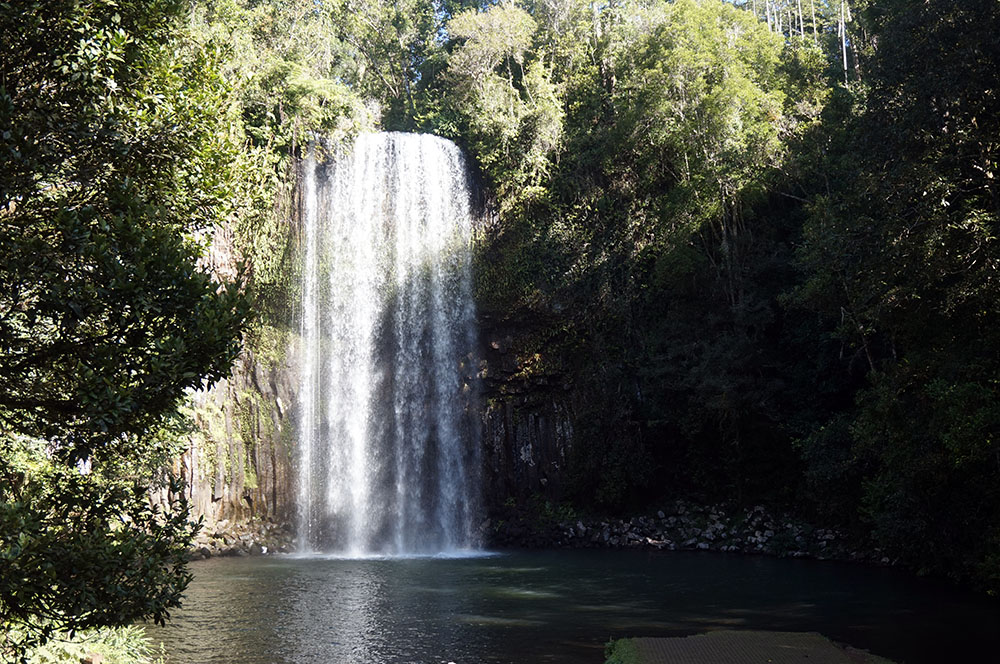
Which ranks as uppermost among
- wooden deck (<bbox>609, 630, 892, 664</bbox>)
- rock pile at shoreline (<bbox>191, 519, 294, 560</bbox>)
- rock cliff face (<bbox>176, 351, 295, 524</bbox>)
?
rock cliff face (<bbox>176, 351, 295, 524</bbox>)

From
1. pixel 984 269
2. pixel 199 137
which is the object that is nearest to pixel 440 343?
pixel 984 269

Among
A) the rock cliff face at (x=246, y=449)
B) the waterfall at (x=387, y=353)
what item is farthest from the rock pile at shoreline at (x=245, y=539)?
the waterfall at (x=387, y=353)

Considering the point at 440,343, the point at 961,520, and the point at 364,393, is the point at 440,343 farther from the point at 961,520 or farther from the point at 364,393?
→ the point at 961,520

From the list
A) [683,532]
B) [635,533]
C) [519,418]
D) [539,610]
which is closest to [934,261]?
[539,610]

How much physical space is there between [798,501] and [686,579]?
21.6 feet

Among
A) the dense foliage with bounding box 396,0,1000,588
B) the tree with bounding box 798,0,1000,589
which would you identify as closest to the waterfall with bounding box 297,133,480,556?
the dense foliage with bounding box 396,0,1000,588

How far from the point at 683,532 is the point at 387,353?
986 cm

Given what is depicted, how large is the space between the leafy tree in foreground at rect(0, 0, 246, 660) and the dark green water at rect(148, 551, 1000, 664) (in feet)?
16.8

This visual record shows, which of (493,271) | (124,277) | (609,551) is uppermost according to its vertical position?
(493,271)

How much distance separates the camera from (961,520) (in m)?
14.1

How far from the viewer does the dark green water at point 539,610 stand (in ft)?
34.2

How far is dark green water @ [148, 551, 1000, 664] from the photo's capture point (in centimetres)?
1041

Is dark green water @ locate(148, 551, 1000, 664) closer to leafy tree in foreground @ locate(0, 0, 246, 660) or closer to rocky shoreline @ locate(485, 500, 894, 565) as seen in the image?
rocky shoreline @ locate(485, 500, 894, 565)

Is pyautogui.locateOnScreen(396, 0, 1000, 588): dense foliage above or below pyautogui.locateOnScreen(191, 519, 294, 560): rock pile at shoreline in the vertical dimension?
above
